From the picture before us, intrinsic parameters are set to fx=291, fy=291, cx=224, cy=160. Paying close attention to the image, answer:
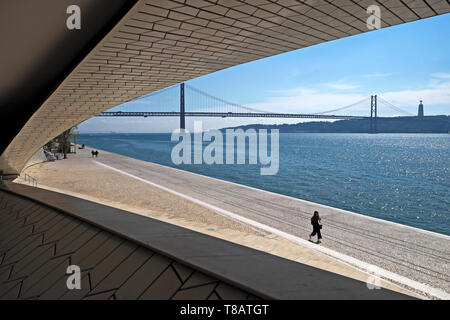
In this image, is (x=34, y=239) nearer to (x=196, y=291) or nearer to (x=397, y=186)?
(x=196, y=291)

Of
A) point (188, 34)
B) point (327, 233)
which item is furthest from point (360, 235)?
point (188, 34)

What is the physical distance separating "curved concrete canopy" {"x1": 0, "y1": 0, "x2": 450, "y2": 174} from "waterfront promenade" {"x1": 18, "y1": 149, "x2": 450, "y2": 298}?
5.11 meters

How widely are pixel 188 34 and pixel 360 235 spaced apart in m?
10.1

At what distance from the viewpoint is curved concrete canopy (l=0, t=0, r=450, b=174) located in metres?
4.41

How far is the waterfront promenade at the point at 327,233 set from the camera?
8.23m

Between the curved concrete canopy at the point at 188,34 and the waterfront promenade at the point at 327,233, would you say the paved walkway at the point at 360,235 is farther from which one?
the curved concrete canopy at the point at 188,34

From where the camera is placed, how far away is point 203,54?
7.01 meters

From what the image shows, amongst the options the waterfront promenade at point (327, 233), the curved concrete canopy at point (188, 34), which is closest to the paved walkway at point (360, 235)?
the waterfront promenade at point (327, 233)

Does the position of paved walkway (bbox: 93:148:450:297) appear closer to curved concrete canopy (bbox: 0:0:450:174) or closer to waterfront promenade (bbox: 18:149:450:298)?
waterfront promenade (bbox: 18:149:450:298)

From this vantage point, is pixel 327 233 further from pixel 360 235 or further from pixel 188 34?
pixel 188 34

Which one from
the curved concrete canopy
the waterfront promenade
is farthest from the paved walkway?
the curved concrete canopy

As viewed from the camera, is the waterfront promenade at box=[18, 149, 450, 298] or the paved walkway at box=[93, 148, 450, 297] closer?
the waterfront promenade at box=[18, 149, 450, 298]

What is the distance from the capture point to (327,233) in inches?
457
